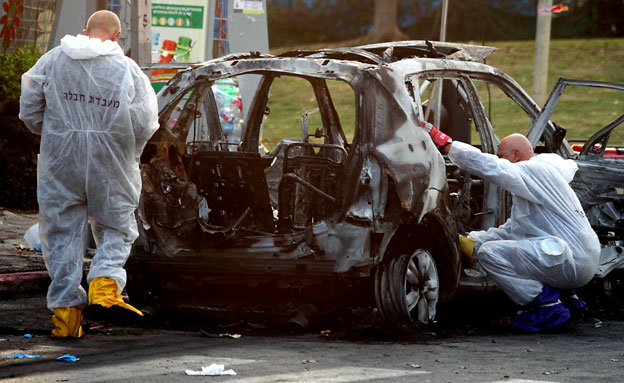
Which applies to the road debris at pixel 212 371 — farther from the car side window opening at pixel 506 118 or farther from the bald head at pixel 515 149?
the car side window opening at pixel 506 118

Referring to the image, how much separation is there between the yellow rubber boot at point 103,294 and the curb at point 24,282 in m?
1.90

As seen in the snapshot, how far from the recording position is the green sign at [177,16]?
1400cm

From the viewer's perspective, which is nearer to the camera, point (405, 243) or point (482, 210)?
point (405, 243)

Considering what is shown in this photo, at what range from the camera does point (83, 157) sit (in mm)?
6660

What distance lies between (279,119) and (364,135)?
58.0 feet

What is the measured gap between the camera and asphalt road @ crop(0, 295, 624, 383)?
548 centimetres

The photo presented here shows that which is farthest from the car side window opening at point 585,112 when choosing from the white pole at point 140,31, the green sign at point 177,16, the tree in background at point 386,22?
the white pole at point 140,31

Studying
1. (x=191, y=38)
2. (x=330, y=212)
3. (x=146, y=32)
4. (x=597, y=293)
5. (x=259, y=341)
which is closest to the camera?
(x=259, y=341)

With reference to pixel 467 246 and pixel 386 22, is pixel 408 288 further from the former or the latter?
pixel 386 22

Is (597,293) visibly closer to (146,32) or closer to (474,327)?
(474,327)

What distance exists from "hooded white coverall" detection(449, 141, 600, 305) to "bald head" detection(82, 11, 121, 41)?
2.56m

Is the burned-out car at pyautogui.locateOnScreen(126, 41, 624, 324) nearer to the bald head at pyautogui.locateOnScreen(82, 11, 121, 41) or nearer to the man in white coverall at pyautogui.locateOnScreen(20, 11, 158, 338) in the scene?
the man in white coverall at pyautogui.locateOnScreen(20, 11, 158, 338)

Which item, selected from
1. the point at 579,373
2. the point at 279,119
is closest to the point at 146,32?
the point at 579,373

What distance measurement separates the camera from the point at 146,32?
974 cm
